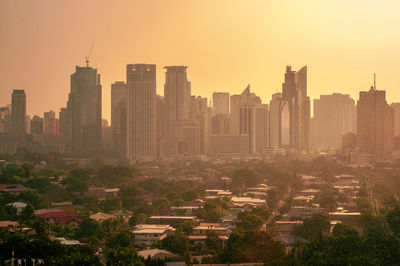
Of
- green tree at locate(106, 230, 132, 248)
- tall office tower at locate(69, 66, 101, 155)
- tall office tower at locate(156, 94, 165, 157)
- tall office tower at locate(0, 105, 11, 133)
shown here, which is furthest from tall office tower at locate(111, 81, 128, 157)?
green tree at locate(106, 230, 132, 248)

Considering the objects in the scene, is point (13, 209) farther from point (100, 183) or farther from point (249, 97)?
point (249, 97)

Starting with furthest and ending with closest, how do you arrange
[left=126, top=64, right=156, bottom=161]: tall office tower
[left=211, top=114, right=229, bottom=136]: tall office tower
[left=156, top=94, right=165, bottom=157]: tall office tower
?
[left=211, top=114, right=229, bottom=136]: tall office tower → [left=156, top=94, right=165, bottom=157]: tall office tower → [left=126, top=64, right=156, bottom=161]: tall office tower

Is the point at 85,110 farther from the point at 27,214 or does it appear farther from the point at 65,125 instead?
the point at 27,214

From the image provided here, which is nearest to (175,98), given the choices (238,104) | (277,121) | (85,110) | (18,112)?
(238,104)

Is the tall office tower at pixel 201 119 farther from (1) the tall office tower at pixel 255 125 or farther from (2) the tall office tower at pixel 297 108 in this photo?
(2) the tall office tower at pixel 297 108

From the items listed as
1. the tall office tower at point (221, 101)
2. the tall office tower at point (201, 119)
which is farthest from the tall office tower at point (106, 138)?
the tall office tower at point (221, 101)

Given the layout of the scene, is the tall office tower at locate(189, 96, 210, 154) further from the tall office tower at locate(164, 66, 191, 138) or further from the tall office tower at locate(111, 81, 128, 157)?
the tall office tower at locate(111, 81, 128, 157)
